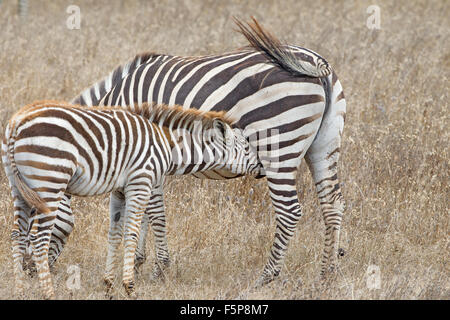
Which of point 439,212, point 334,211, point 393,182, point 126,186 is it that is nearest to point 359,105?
point 393,182

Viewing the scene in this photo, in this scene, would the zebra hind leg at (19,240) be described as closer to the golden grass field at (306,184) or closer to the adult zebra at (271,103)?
the golden grass field at (306,184)

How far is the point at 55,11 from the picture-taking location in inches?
563

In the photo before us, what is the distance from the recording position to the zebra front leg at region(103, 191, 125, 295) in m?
5.21

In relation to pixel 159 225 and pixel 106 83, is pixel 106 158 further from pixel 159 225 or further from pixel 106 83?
pixel 106 83

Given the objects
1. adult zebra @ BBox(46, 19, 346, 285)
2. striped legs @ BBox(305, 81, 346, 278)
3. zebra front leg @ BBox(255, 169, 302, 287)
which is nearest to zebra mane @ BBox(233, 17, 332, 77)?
adult zebra @ BBox(46, 19, 346, 285)

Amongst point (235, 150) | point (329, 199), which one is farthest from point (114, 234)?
point (329, 199)

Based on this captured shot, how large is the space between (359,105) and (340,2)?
596 cm

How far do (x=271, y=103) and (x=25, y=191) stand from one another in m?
2.20

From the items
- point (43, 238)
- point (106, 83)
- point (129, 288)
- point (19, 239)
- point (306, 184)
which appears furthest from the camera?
point (306, 184)

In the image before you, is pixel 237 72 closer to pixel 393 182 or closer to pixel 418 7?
pixel 393 182

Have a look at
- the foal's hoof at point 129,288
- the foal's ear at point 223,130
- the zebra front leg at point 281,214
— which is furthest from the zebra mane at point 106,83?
the foal's hoof at point 129,288

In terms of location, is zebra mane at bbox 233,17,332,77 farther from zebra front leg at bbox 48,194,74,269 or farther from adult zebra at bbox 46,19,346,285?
zebra front leg at bbox 48,194,74,269

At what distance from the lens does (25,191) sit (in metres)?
4.41

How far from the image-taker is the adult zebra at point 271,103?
552cm
